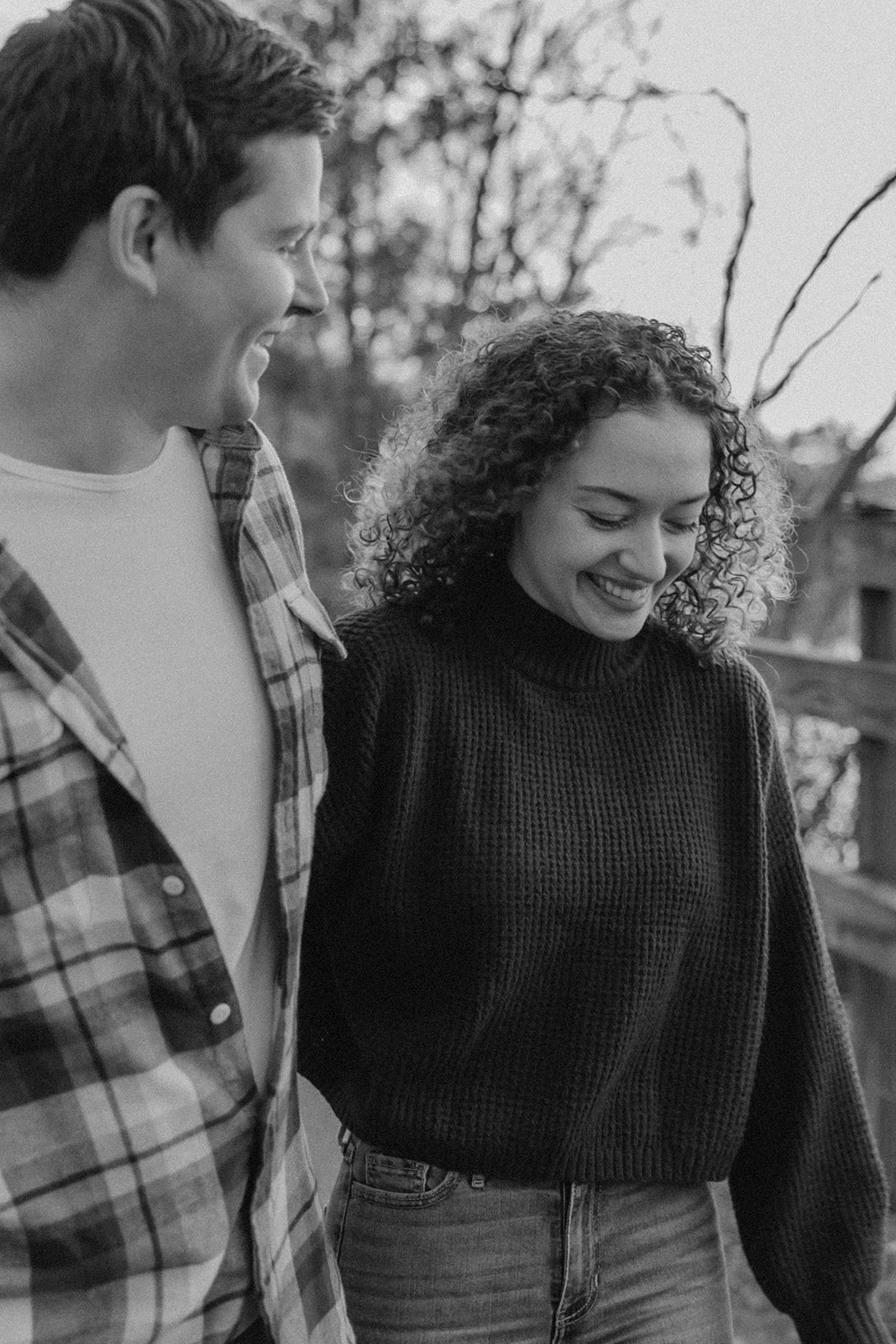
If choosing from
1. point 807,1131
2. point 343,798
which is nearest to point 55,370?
point 343,798

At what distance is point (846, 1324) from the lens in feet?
6.43

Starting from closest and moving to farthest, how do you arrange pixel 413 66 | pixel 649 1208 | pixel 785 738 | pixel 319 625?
pixel 319 625, pixel 649 1208, pixel 785 738, pixel 413 66

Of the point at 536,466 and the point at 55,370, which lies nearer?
the point at 55,370

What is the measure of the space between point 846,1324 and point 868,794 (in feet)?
4.87

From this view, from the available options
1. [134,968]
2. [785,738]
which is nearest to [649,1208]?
[134,968]

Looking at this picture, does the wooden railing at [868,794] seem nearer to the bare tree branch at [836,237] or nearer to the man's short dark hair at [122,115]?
the bare tree branch at [836,237]

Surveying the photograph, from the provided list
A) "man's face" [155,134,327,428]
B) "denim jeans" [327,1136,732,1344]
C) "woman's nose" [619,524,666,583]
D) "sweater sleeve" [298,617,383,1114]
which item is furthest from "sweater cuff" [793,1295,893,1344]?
"man's face" [155,134,327,428]

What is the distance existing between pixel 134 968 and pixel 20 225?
71 cm

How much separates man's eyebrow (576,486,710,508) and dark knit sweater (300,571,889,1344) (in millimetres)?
168

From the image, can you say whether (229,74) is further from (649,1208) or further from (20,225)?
(649,1208)

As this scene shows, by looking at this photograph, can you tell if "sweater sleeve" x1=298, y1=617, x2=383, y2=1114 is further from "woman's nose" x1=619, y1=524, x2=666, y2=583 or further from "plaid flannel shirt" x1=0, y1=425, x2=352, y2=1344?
"woman's nose" x1=619, y1=524, x2=666, y2=583

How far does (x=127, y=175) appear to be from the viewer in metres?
1.48

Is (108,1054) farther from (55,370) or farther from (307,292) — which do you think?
(307,292)

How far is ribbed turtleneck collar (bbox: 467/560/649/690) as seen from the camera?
192 cm
